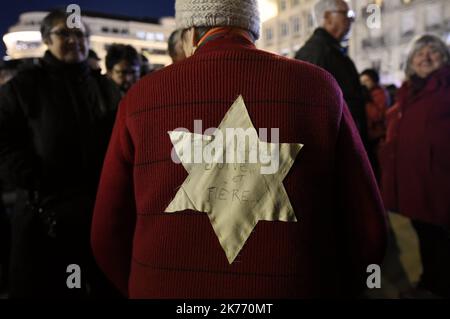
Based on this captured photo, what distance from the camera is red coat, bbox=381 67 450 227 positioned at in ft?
11.9

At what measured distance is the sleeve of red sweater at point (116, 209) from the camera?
1598mm

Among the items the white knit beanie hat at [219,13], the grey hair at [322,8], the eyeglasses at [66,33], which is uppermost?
the grey hair at [322,8]

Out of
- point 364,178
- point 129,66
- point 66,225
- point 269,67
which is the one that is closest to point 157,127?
point 269,67

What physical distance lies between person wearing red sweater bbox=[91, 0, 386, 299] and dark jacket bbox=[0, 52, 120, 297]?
1.33m

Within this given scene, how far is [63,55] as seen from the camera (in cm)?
282

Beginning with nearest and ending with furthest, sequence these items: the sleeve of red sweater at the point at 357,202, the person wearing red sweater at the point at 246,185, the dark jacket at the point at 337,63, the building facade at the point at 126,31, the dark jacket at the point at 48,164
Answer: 1. the person wearing red sweater at the point at 246,185
2. the sleeve of red sweater at the point at 357,202
3. the dark jacket at the point at 48,164
4. the dark jacket at the point at 337,63
5. the building facade at the point at 126,31

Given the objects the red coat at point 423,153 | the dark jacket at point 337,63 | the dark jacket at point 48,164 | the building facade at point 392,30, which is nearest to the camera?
the dark jacket at point 48,164

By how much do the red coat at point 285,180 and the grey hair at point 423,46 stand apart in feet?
9.45

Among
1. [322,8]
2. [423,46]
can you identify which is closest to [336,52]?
[322,8]

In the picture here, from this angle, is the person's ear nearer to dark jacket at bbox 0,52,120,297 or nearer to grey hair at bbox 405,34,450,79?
dark jacket at bbox 0,52,120,297

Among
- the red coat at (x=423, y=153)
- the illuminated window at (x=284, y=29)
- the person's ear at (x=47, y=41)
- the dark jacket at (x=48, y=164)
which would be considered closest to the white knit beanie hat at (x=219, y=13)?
the dark jacket at (x=48, y=164)

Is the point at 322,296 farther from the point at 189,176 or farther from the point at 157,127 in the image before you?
the point at 157,127

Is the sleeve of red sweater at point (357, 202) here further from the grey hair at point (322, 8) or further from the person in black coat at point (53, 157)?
the grey hair at point (322, 8)

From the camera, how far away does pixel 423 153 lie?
3736mm
